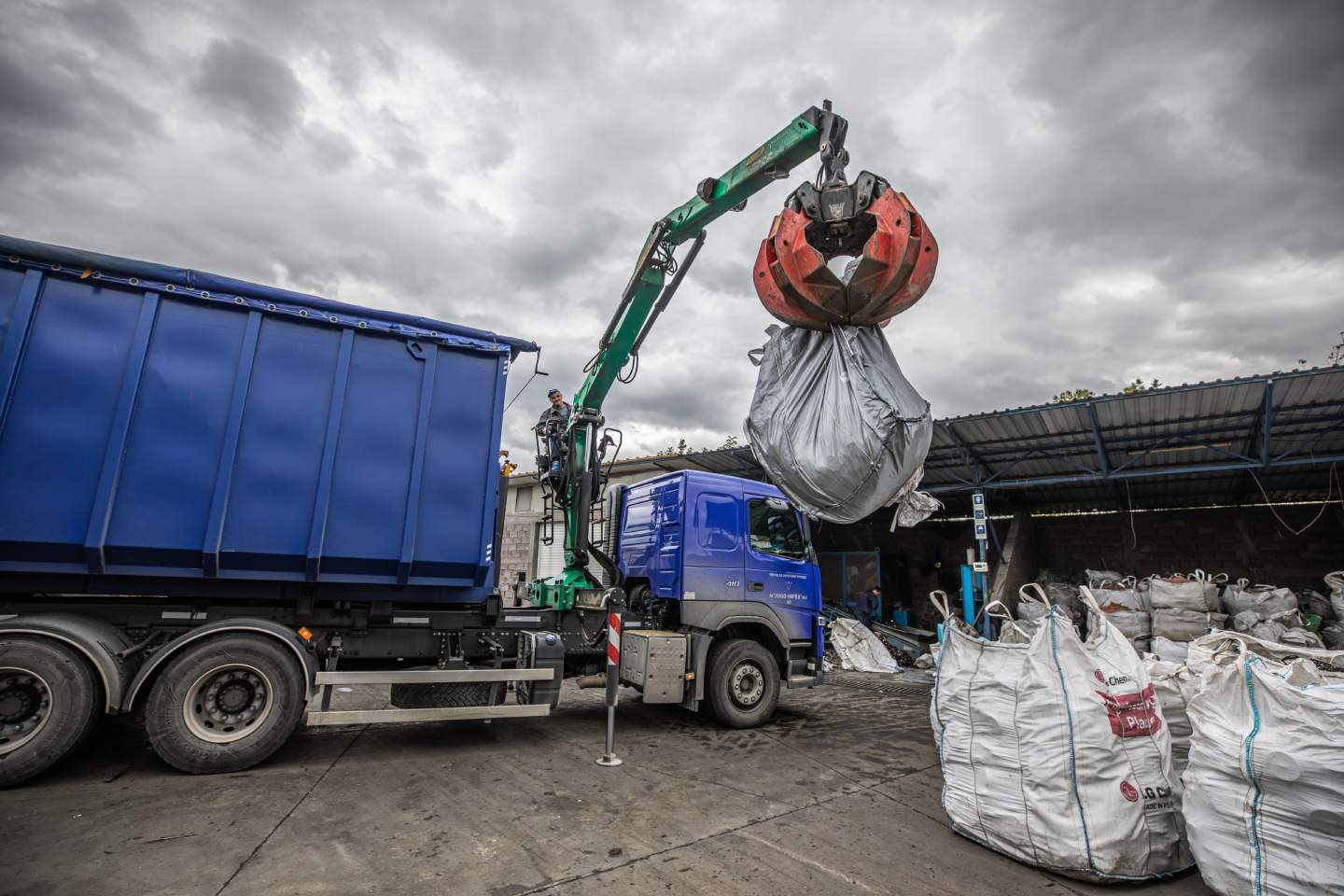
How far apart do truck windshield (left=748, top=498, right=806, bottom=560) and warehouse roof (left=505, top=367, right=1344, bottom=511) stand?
4102mm

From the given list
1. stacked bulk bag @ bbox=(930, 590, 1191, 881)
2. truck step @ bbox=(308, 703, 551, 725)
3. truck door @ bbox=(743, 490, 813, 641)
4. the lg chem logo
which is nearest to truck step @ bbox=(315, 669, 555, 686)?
truck step @ bbox=(308, 703, 551, 725)

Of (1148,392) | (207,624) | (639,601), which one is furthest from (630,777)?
(1148,392)

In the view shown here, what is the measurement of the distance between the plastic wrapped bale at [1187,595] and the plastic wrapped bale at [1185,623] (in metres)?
0.08

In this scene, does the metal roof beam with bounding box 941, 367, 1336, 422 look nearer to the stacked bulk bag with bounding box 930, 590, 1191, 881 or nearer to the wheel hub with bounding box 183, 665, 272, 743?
the stacked bulk bag with bounding box 930, 590, 1191, 881

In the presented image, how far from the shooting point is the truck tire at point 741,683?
614 cm

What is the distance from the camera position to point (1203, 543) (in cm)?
1234

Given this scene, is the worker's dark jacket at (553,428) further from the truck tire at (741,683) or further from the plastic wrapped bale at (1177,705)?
the plastic wrapped bale at (1177,705)

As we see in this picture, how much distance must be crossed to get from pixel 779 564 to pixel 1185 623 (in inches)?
248

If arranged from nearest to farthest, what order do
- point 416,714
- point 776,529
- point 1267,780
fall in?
point 1267,780, point 416,714, point 776,529

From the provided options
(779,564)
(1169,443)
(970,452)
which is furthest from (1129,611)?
(779,564)

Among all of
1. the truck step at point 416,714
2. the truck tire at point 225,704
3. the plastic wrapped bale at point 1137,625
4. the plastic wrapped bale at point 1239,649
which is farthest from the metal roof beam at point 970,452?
the truck tire at point 225,704

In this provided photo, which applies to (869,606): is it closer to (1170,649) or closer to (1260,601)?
(1170,649)

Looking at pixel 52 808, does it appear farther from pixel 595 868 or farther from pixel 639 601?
pixel 639 601

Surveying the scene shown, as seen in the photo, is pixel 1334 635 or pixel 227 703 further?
pixel 1334 635
